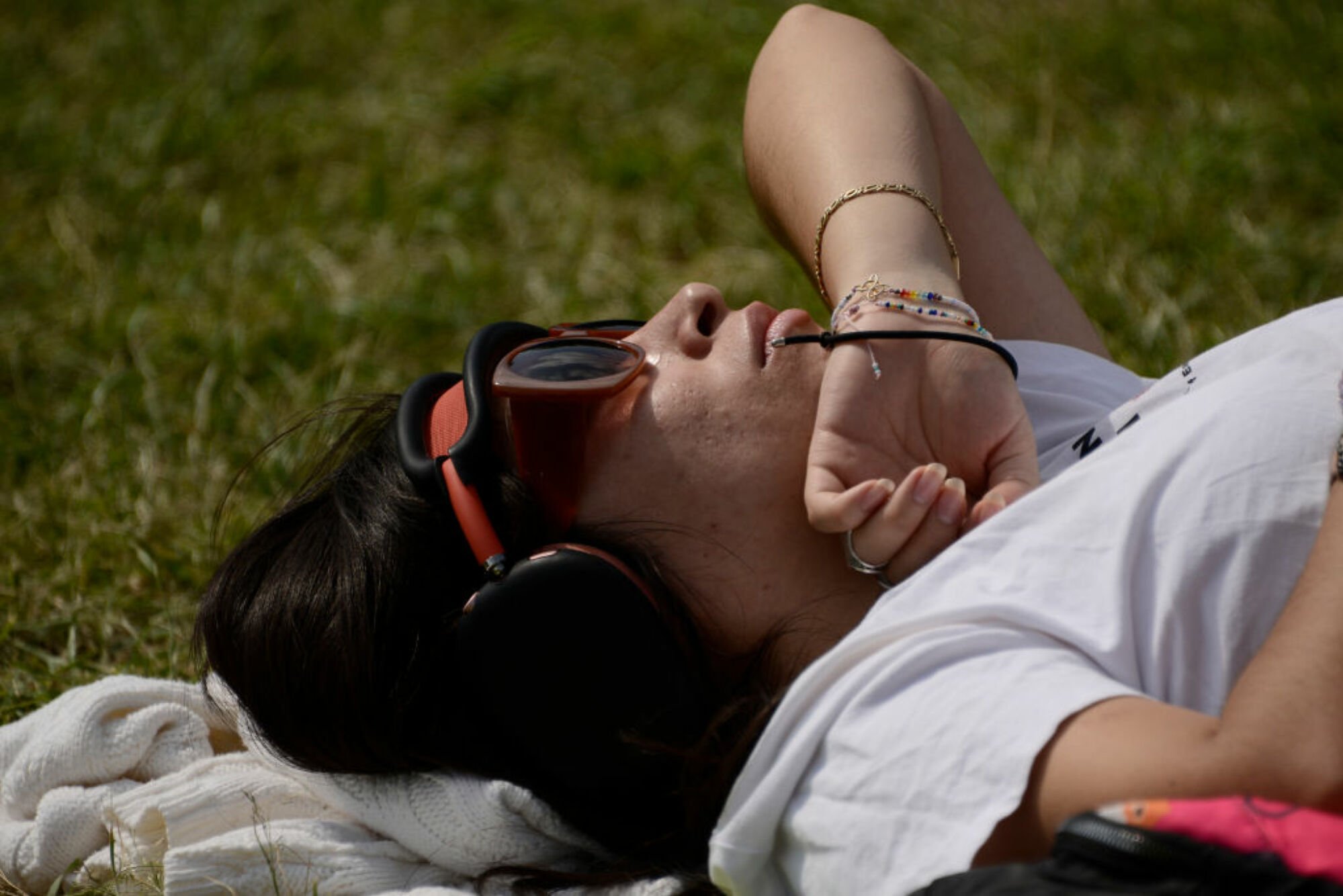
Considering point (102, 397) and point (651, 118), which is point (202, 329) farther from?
point (651, 118)

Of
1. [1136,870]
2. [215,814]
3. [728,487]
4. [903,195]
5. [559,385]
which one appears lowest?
[215,814]

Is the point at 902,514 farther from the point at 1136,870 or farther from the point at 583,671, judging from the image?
the point at 1136,870

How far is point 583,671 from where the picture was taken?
1867 millimetres

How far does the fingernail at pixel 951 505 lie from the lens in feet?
6.11

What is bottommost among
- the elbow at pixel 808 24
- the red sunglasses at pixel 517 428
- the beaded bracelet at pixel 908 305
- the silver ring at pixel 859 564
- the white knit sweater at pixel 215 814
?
the white knit sweater at pixel 215 814

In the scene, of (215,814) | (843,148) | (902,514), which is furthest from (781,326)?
(215,814)

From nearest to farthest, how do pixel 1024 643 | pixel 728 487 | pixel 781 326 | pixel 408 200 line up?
1. pixel 1024 643
2. pixel 728 487
3. pixel 781 326
4. pixel 408 200

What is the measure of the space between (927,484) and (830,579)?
21 centimetres

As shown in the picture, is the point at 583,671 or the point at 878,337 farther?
the point at 878,337

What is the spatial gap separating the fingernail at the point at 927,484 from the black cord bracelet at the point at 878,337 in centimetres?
24

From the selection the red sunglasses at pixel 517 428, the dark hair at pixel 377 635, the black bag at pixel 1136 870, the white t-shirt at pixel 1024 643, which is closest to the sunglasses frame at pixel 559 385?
the red sunglasses at pixel 517 428

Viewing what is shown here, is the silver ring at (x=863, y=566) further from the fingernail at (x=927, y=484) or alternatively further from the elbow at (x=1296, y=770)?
the elbow at (x=1296, y=770)

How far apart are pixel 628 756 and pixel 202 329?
2.73 metres

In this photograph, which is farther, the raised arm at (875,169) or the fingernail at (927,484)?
the raised arm at (875,169)
